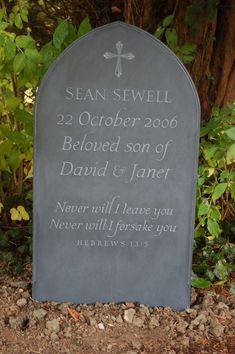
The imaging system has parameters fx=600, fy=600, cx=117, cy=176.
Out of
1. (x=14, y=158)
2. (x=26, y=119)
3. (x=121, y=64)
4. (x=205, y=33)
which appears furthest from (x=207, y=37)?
(x=14, y=158)

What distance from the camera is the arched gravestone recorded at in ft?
9.20

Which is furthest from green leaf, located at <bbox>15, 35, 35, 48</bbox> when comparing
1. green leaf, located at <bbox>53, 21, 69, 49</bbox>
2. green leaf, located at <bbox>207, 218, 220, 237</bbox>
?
green leaf, located at <bbox>207, 218, 220, 237</bbox>

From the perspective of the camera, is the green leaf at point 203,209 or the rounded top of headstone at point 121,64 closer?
the rounded top of headstone at point 121,64

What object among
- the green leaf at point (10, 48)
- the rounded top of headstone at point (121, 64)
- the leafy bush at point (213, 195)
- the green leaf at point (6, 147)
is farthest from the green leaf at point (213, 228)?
the green leaf at point (10, 48)

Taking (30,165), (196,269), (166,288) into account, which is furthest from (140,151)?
(30,165)

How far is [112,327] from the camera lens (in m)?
2.92

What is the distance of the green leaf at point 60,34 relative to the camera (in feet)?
10.1

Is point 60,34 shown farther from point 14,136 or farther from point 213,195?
point 213,195

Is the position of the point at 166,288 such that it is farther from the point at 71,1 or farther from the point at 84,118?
the point at 71,1

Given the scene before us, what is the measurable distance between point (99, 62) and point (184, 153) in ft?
1.95

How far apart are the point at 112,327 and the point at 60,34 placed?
150 cm

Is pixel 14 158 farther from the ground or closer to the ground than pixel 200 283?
farther from the ground

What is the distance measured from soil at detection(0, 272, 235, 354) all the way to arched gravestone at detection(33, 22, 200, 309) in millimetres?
84

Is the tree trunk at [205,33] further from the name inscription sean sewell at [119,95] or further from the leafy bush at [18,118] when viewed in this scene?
the name inscription sean sewell at [119,95]
